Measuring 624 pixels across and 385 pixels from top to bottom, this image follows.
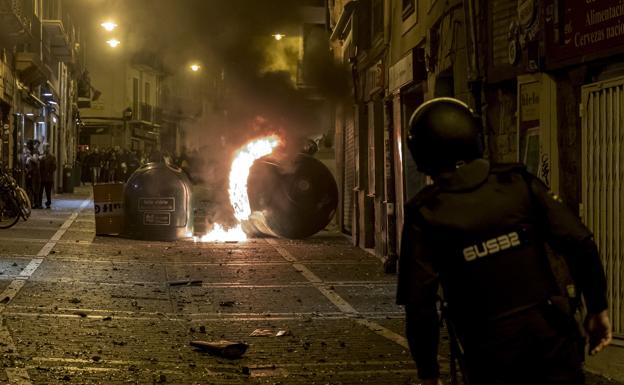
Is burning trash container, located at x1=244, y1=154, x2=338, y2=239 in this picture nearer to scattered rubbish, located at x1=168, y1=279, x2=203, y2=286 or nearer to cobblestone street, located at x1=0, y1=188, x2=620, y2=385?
cobblestone street, located at x1=0, y1=188, x2=620, y2=385

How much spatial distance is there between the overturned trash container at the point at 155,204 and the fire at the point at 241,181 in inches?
33.9

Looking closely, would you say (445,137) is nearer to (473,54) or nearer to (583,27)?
(583,27)

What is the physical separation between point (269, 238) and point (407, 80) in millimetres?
6446

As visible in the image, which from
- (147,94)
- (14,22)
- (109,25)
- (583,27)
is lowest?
(583,27)

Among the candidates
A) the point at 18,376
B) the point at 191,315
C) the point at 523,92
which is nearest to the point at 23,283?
the point at 191,315

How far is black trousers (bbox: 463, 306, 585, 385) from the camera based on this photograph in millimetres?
2939

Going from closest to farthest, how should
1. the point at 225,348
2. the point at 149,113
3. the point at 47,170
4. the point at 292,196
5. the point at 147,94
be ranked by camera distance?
the point at 225,348 → the point at 292,196 → the point at 47,170 → the point at 147,94 → the point at 149,113

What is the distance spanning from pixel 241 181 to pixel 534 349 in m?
16.0

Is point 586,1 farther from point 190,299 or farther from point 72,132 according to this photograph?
point 72,132

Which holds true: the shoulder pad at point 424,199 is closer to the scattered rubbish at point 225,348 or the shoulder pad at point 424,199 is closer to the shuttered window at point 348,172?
the scattered rubbish at point 225,348

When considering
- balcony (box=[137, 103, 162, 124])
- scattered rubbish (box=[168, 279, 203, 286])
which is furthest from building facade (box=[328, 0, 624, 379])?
balcony (box=[137, 103, 162, 124])

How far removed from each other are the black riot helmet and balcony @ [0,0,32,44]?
2205cm

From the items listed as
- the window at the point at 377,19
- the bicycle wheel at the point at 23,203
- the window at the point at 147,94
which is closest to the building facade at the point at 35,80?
the bicycle wheel at the point at 23,203

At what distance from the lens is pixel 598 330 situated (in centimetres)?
303
